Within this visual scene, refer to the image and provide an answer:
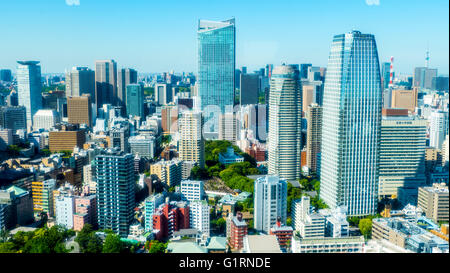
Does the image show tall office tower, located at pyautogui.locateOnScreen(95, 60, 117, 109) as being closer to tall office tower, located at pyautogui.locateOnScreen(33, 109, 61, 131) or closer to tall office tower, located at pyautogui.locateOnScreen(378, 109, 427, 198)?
tall office tower, located at pyautogui.locateOnScreen(33, 109, 61, 131)

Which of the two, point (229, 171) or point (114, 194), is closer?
point (114, 194)

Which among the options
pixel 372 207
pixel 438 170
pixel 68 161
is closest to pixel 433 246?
pixel 372 207

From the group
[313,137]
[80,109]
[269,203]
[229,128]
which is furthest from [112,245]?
[80,109]

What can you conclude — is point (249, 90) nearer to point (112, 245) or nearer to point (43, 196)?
point (43, 196)

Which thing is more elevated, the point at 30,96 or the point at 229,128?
the point at 30,96

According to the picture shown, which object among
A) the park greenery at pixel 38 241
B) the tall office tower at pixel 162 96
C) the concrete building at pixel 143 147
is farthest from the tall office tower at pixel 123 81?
the park greenery at pixel 38 241

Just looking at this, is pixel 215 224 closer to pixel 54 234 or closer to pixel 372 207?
pixel 54 234
